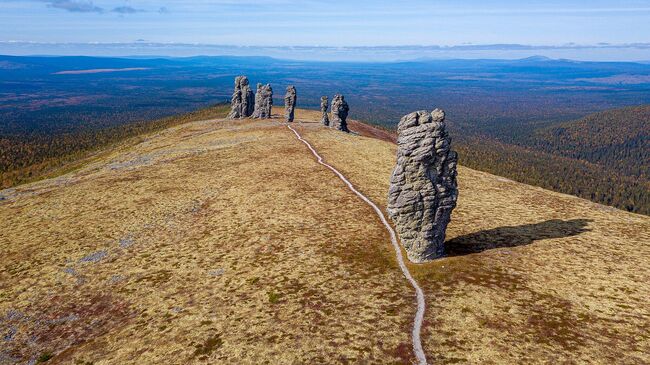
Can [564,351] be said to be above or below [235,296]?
above

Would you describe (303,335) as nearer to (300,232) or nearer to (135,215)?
(300,232)

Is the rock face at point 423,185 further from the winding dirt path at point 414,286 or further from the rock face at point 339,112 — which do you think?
the rock face at point 339,112

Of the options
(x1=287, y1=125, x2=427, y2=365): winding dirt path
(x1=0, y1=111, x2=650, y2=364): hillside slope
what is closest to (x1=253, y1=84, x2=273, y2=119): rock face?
(x1=0, y1=111, x2=650, y2=364): hillside slope

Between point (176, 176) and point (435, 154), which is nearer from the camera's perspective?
point (435, 154)

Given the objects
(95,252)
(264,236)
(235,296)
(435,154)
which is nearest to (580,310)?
(435,154)

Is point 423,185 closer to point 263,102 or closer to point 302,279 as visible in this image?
point 302,279

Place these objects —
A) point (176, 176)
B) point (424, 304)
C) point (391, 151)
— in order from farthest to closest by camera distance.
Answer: point (391, 151) < point (176, 176) < point (424, 304)

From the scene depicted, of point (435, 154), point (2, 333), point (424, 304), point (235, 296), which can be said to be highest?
point (435, 154)

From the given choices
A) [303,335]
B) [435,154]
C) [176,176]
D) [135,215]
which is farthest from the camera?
[176,176]
